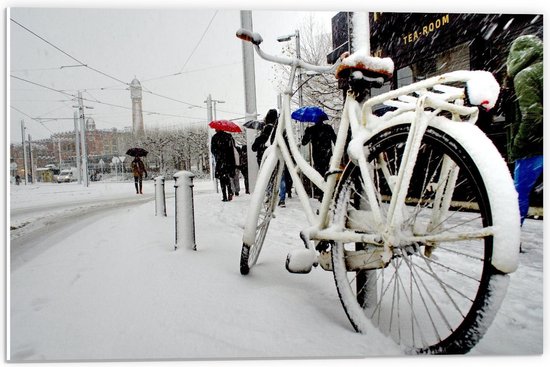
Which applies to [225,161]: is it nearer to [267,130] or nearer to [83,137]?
[83,137]

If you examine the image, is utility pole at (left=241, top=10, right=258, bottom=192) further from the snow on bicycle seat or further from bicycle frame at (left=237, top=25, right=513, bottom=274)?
the snow on bicycle seat

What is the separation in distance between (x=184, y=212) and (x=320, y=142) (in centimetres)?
96

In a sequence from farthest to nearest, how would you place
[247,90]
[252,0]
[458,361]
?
1. [247,90]
2. [252,0]
3. [458,361]

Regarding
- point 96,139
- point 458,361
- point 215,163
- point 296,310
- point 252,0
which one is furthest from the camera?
point 215,163

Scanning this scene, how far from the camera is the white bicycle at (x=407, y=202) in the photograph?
1.00 metres

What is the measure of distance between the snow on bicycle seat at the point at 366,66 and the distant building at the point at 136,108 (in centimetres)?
149

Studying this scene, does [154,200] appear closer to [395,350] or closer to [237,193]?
[237,193]

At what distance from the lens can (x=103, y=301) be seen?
→ 175cm

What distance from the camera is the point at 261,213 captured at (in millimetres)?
2047

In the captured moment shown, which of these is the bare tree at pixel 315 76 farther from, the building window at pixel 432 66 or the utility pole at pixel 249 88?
the building window at pixel 432 66

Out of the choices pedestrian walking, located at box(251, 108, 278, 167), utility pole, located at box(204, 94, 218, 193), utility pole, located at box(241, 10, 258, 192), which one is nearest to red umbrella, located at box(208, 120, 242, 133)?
utility pole, located at box(204, 94, 218, 193)

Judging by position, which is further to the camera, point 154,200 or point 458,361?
point 154,200

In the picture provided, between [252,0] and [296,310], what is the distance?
1.65 meters

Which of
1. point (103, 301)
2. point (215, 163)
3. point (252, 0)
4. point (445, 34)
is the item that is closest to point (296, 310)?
point (103, 301)
